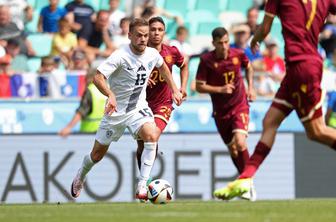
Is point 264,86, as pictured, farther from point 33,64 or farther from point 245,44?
point 33,64

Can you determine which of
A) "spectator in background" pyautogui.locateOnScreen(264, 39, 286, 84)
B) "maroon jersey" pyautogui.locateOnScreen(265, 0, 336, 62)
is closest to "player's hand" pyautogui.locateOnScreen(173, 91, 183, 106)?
"maroon jersey" pyautogui.locateOnScreen(265, 0, 336, 62)

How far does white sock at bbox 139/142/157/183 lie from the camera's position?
14.5m

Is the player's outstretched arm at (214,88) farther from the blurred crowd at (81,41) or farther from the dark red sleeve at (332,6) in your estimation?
the dark red sleeve at (332,6)

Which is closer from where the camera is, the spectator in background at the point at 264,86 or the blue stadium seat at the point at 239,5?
the spectator in background at the point at 264,86

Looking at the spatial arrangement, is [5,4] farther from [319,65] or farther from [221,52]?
[319,65]

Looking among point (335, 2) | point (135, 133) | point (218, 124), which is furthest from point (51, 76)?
point (335, 2)

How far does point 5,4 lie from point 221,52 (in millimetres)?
6665

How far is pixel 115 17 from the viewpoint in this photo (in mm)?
23234

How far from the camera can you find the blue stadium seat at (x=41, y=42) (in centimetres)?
2253

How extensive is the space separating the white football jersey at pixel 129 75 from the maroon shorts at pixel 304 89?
2869 mm

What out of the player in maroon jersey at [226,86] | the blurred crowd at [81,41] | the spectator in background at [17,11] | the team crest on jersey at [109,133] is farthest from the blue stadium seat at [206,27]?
the team crest on jersey at [109,133]

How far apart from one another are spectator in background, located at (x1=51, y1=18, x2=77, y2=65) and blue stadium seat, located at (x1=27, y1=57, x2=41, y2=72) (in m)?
0.51

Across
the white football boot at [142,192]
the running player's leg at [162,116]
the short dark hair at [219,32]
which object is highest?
the short dark hair at [219,32]

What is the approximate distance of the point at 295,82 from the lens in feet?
38.9
